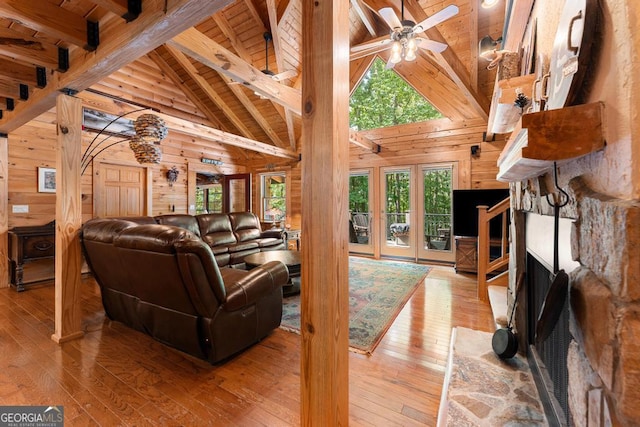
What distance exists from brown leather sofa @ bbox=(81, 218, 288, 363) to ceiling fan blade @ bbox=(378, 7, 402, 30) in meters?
2.61

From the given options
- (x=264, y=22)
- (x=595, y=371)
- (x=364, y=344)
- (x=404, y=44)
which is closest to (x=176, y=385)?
(x=364, y=344)

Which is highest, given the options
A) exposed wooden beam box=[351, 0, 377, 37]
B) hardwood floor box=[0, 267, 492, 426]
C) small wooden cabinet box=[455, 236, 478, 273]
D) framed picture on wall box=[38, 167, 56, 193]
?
exposed wooden beam box=[351, 0, 377, 37]

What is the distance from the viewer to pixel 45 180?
14.3 feet

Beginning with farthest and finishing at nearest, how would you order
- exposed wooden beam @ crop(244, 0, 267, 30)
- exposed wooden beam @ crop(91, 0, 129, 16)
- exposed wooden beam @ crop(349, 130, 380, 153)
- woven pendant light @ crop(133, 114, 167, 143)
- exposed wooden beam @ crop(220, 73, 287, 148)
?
exposed wooden beam @ crop(220, 73, 287, 148) → exposed wooden beam @ crop(349, 130, 380, 153) → exposed wooden beam @ crop(244, 0, 267, 30) → woven pendant light @ crop(133, 114, 167, 143) → exposed wooden beam @ crop(91, 0, 129, 16)

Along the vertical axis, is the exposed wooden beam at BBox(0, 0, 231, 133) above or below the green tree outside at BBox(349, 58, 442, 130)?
below

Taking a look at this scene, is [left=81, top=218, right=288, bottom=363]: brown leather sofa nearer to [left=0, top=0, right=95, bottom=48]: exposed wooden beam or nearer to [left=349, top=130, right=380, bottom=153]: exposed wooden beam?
[left=0, top=0, right=95, bottom=48]: exposed wooden beam

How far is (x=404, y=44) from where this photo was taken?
2945 mm

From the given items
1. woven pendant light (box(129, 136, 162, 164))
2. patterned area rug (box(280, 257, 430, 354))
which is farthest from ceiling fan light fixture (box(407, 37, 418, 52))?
woven pendant light (box(129, 136, 162, 164))

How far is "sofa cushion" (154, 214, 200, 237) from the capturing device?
4602 millimetres

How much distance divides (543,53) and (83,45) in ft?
9.79

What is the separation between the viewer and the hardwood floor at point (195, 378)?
155 centimetres

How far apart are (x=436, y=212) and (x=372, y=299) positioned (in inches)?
117

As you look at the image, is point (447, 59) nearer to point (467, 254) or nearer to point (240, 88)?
point (467, 254)

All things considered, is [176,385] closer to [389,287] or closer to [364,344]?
[364,344]
